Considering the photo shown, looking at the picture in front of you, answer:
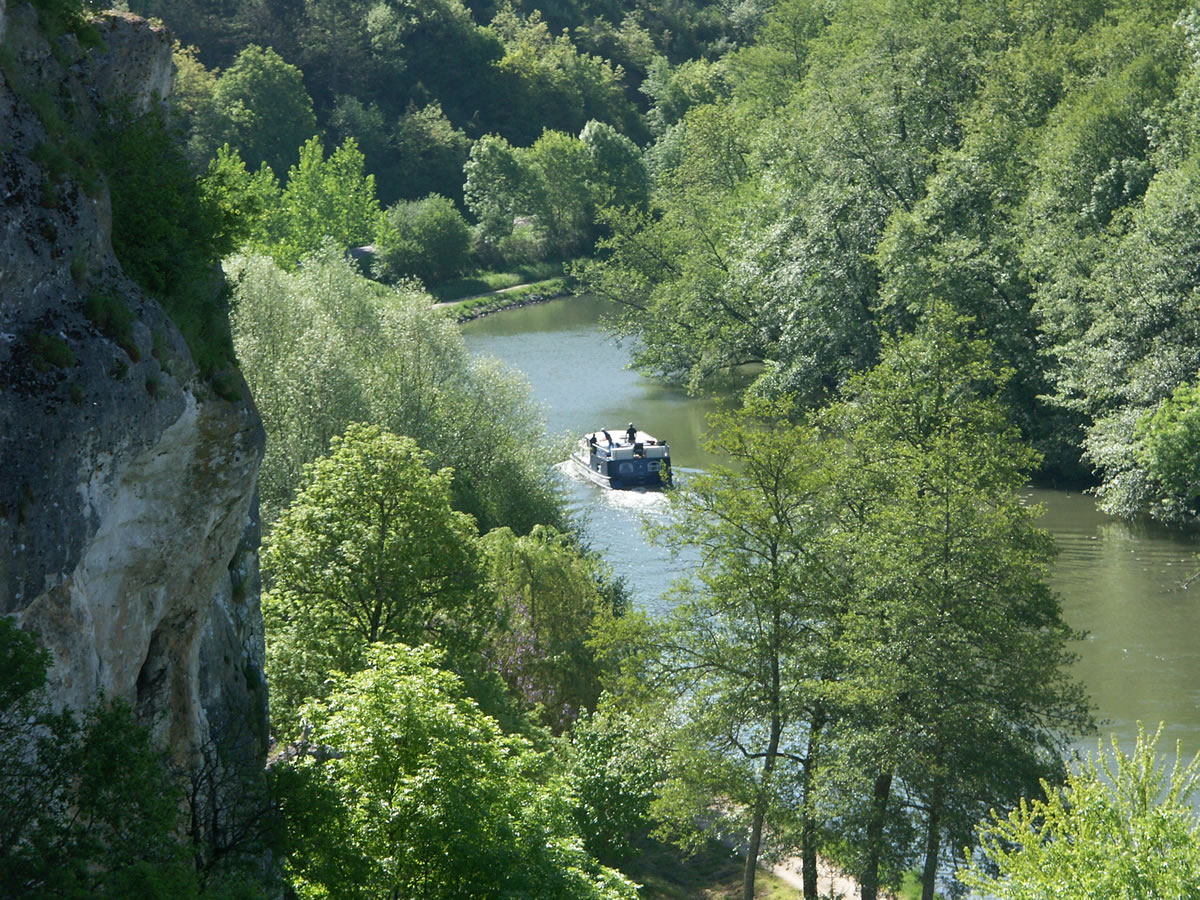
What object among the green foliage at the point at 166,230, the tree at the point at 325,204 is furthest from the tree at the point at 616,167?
the green foliage at the point at 166,230

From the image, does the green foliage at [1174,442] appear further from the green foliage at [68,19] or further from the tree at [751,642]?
the green foliage at [68,19]

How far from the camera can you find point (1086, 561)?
42.5 m

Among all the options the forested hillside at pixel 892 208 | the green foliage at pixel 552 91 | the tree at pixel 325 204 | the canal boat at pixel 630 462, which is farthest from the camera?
the green foliage at pixel 552 91

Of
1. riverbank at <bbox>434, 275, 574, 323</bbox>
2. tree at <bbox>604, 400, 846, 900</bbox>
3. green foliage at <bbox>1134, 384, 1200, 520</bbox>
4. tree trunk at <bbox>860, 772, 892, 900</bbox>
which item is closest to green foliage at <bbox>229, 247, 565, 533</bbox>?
tree at <bbox>604, 400, 846, 900</bbox>

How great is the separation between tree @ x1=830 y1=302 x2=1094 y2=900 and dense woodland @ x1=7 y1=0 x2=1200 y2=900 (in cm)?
8

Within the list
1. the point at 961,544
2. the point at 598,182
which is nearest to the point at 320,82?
the point at 598,182

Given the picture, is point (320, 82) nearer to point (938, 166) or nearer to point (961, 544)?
point (938, 166)

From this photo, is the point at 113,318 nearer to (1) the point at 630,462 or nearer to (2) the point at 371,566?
(2) the point at 371,566

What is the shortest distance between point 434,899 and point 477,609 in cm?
1090

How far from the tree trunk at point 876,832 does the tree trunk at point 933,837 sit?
807 millimetres

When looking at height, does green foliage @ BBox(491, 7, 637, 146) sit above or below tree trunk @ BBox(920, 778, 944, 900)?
above

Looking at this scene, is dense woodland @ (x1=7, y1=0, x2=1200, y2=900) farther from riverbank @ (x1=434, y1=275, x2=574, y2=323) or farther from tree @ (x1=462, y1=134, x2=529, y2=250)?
tree @ (x1=462, y1=134, x2=529, y2=250)

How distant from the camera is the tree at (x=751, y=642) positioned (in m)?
25.2

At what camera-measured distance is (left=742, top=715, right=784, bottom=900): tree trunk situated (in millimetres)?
24781
